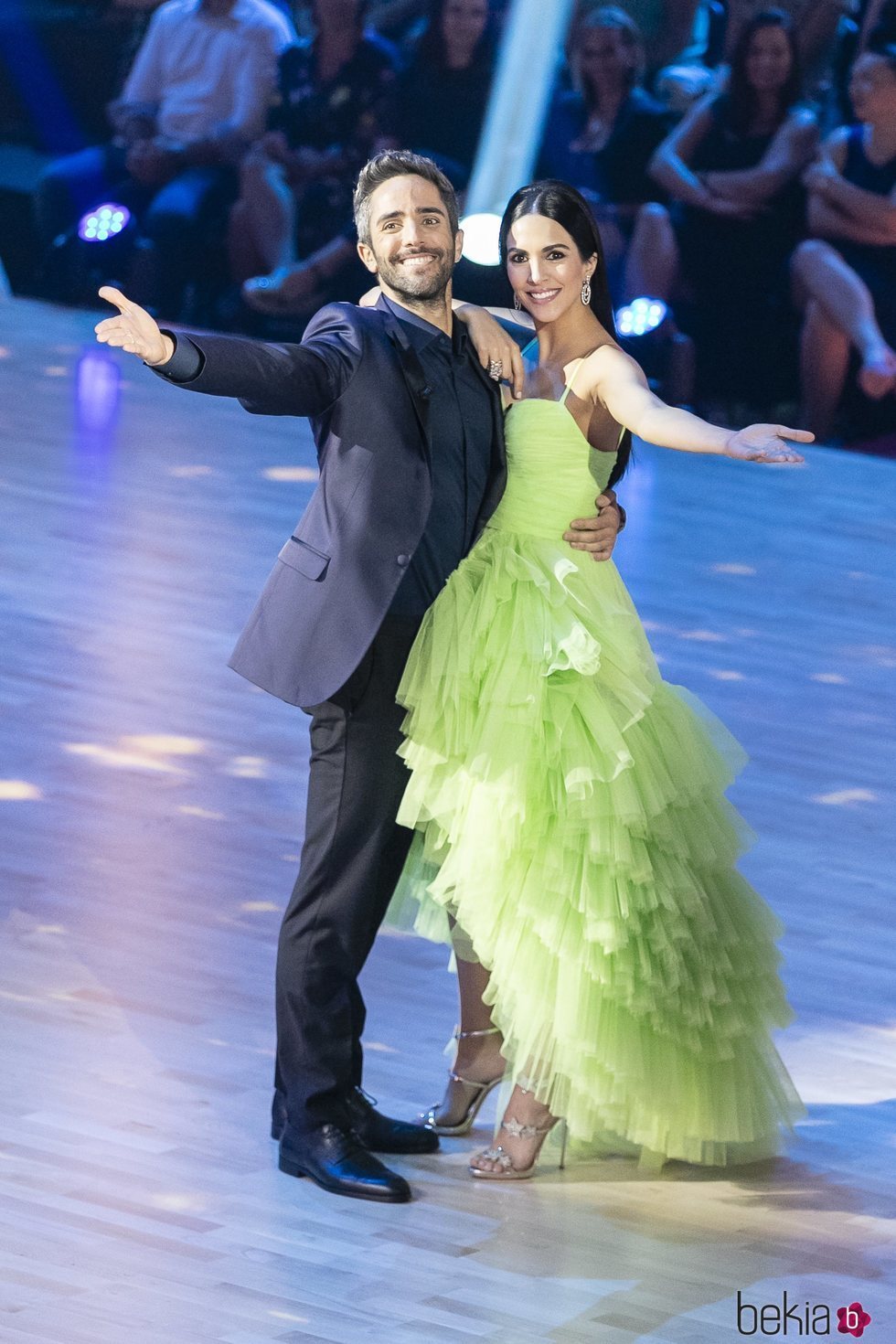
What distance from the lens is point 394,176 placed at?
105 inches

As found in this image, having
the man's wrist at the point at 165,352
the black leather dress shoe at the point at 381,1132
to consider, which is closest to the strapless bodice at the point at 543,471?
the man's wrist at the point at 165,352

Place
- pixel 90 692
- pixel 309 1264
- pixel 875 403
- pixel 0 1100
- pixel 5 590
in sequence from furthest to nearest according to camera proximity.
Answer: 1. pixel 875 403
2. pixel 5 590
3. pixel 90 692
4. pixel 0 1100
5. pixel 309 1264

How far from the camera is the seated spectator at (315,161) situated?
8.83 metres

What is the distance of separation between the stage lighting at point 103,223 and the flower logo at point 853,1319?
7569 millimetres

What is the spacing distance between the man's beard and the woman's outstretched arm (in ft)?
0.89

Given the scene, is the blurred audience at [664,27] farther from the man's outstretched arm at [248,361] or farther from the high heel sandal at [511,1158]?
the high heel sandal at [511,1158]

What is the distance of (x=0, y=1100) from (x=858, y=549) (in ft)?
14.1

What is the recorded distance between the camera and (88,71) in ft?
31.0

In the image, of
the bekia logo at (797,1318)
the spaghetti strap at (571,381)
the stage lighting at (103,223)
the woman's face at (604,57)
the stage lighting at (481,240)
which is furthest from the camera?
the stage lighting at (103,223)

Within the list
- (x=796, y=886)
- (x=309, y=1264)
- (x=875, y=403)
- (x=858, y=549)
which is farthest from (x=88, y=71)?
(x=309, y=1264)

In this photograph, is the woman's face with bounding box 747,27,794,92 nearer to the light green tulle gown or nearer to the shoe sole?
the light green tulle gown

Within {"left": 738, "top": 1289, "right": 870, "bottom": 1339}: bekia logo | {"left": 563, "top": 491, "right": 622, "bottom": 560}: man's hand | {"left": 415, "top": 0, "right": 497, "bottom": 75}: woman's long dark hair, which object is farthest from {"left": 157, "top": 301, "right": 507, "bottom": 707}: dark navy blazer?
{"left": 415, "top": 0, "right": 497, "bottom": 75}: woman's long dark hair

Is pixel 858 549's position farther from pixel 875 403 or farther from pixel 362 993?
pixel 362 993

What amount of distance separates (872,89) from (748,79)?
483mm
